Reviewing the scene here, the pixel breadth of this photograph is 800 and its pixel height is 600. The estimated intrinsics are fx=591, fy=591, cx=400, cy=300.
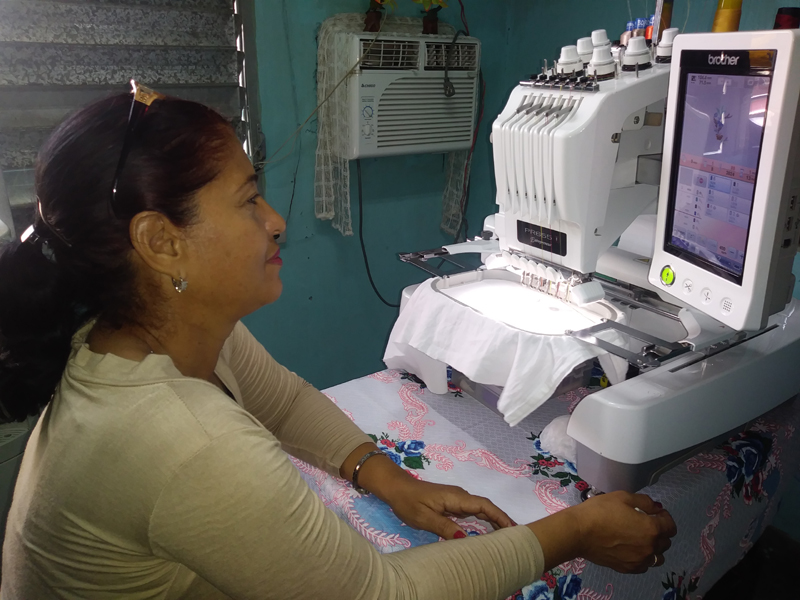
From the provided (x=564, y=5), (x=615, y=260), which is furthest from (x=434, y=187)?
(x=615, y=260)

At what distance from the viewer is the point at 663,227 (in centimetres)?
97

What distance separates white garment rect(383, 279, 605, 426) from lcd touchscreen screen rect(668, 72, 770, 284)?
0.23m

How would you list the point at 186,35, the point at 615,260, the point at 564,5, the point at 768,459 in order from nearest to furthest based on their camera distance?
the point at 768,459 → the point at 615,260 → the point at 186,35 → the point at 564,5

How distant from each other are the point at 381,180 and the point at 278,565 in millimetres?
1905

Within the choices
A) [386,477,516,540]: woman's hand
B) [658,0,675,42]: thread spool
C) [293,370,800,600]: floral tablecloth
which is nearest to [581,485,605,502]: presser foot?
[293,370,800,600]: floral tablecloth

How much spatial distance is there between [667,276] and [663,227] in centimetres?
8

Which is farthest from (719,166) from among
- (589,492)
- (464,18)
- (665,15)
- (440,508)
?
(464,18)

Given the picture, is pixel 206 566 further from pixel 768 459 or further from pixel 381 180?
pixel 381 180

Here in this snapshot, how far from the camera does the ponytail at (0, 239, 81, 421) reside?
729mm

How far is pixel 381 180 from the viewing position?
2.36 metres

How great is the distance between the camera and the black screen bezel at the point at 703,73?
734 millimetres

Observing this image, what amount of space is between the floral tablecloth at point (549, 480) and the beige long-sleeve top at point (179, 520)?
160mm

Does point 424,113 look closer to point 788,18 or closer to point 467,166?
point 467,166

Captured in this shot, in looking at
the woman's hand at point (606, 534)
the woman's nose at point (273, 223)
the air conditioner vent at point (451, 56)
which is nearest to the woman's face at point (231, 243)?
the woman's nose at point (273, 223)
